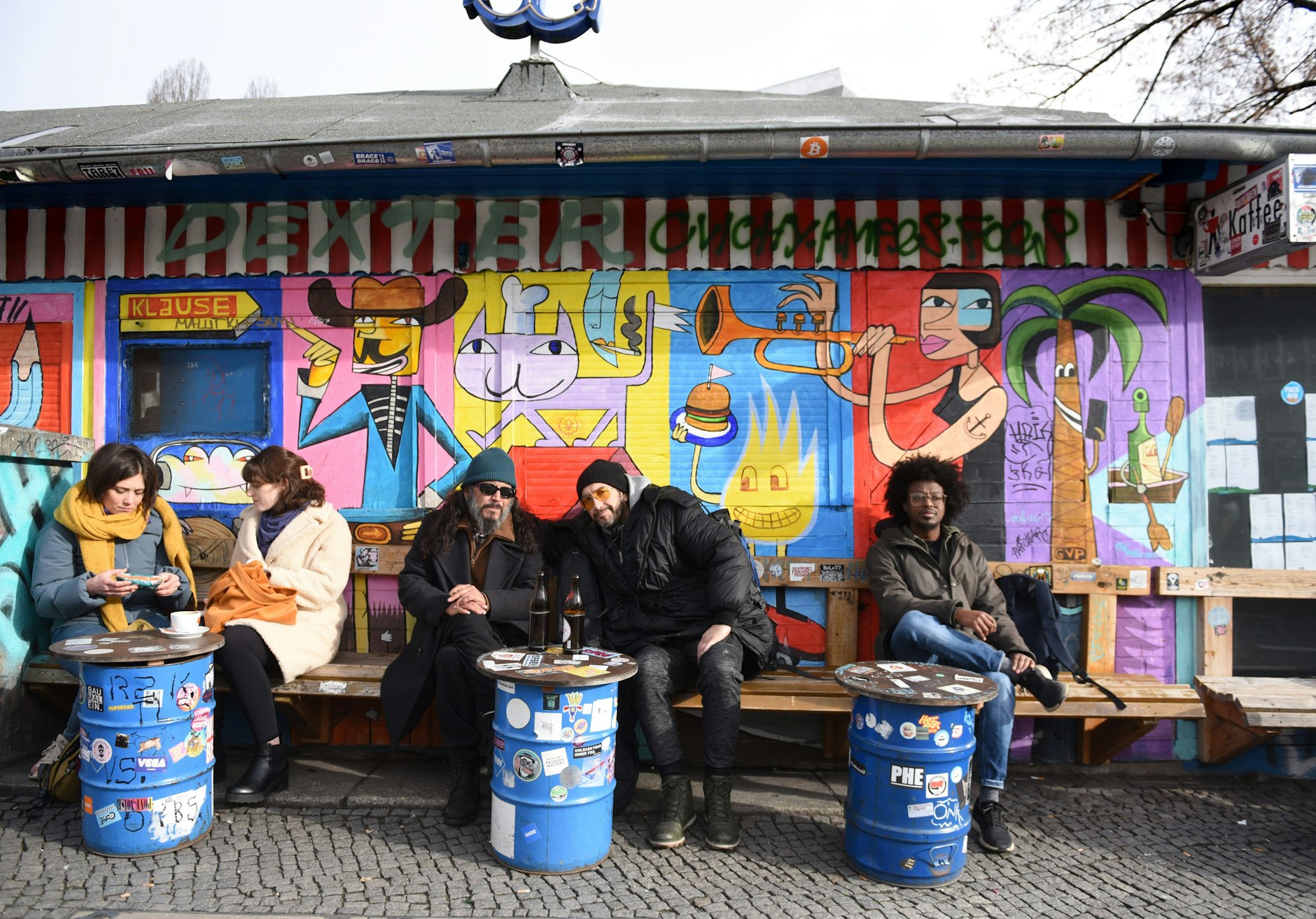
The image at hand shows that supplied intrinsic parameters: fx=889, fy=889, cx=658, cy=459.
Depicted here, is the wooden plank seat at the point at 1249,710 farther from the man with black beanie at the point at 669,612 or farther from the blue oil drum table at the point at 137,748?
the blue oil drum table at the point at 137,748

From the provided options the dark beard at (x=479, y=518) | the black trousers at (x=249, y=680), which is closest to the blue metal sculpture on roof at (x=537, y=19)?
the dark beard at (x=479, y=518)

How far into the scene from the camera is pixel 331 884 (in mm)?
3525

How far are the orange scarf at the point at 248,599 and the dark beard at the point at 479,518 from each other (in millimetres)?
A: 1002

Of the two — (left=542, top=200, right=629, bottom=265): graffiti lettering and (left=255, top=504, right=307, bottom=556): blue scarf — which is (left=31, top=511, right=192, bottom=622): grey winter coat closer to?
(left=255, top=504, right=307, bottom=556): blue scarf

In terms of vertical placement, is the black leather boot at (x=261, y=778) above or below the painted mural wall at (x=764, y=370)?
below

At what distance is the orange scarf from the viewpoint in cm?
447

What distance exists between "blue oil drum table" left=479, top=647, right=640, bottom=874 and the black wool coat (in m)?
0.77

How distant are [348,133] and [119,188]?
1.43 m

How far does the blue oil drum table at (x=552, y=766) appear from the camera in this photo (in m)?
3.59

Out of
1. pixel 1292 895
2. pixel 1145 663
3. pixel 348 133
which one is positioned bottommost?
pixel 1292 895

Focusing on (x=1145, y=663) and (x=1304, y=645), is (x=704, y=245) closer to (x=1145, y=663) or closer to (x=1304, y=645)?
(x=1145, y=663)

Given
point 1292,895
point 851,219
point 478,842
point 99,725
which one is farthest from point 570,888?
point 851,219

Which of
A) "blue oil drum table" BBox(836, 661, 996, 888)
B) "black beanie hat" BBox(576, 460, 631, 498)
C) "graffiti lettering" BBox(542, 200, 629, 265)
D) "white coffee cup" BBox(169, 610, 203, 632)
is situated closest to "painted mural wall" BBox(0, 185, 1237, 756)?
"graffiti lettering" BBox(542, 200, 629, 265)

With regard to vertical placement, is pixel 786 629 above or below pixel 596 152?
below
